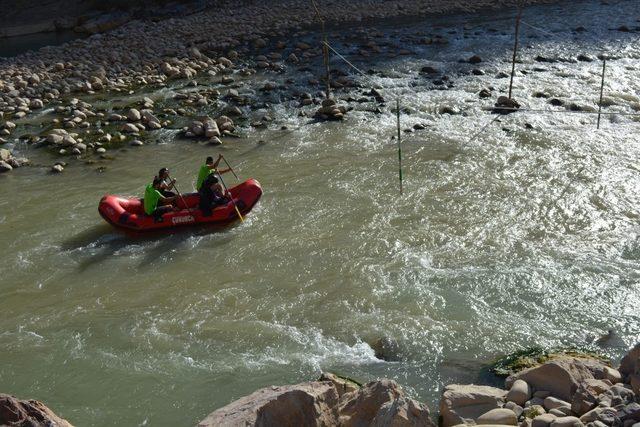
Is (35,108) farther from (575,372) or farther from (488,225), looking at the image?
(575,372)

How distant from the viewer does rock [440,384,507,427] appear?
555cm

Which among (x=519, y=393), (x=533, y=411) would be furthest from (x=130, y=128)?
(x=533, y=411)

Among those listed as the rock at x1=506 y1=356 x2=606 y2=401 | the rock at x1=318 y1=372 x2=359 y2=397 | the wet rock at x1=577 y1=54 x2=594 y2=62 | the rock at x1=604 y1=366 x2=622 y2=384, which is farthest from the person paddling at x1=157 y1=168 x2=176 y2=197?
the wet rock at x1=577 y1=54 x2=594 y2=62

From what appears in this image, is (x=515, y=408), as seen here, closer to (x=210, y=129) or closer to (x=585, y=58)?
(x=210, y=129)

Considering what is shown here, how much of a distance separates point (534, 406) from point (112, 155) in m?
9.63

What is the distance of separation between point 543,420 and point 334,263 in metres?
4.26

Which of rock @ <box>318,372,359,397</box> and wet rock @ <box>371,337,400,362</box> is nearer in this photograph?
rock @ <box>318,372,359,397</box>

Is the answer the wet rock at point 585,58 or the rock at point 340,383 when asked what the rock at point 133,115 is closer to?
the rock at point 340,383

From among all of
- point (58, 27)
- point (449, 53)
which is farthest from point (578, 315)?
point (58, 27)

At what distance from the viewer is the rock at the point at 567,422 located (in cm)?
484

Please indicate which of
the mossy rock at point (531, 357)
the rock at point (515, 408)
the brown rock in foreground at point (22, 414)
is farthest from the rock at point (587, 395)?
the brown rock in foreground at point (22, 414)

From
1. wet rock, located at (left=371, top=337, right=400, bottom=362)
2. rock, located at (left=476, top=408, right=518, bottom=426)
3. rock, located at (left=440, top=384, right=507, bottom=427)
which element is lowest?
wet rock, located at (left=371, top=337, right=400, bottom=362)

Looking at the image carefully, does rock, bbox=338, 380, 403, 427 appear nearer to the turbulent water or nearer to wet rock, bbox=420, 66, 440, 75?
Answer: the turbulent water

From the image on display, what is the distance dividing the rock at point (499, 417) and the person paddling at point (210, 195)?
5.71 metres
